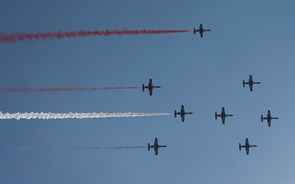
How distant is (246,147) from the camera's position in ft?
495

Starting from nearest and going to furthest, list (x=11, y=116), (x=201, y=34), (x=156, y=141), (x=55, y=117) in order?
(x=11, y=116)
(x=55, y=117)
(x=201, y=34)
(x=156, y=141)

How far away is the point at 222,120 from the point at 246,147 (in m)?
10.8

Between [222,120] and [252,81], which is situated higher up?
[252,81]

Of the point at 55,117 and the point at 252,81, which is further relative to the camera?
the point at 252,81

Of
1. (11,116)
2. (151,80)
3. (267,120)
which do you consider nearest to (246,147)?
(267,120)

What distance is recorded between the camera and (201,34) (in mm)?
133375

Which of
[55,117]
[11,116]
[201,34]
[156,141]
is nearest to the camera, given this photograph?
[11,116]

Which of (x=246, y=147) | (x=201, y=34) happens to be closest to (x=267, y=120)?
(x=246, y=147)

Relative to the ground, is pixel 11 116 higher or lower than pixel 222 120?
lower

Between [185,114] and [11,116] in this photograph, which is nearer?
[11,116]

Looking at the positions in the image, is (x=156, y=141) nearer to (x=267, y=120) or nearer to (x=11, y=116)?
(x=267, y=120)

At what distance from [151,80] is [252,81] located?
28.6m

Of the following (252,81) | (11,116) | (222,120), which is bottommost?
(11,116)

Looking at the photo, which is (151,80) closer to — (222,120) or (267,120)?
(222,120)
